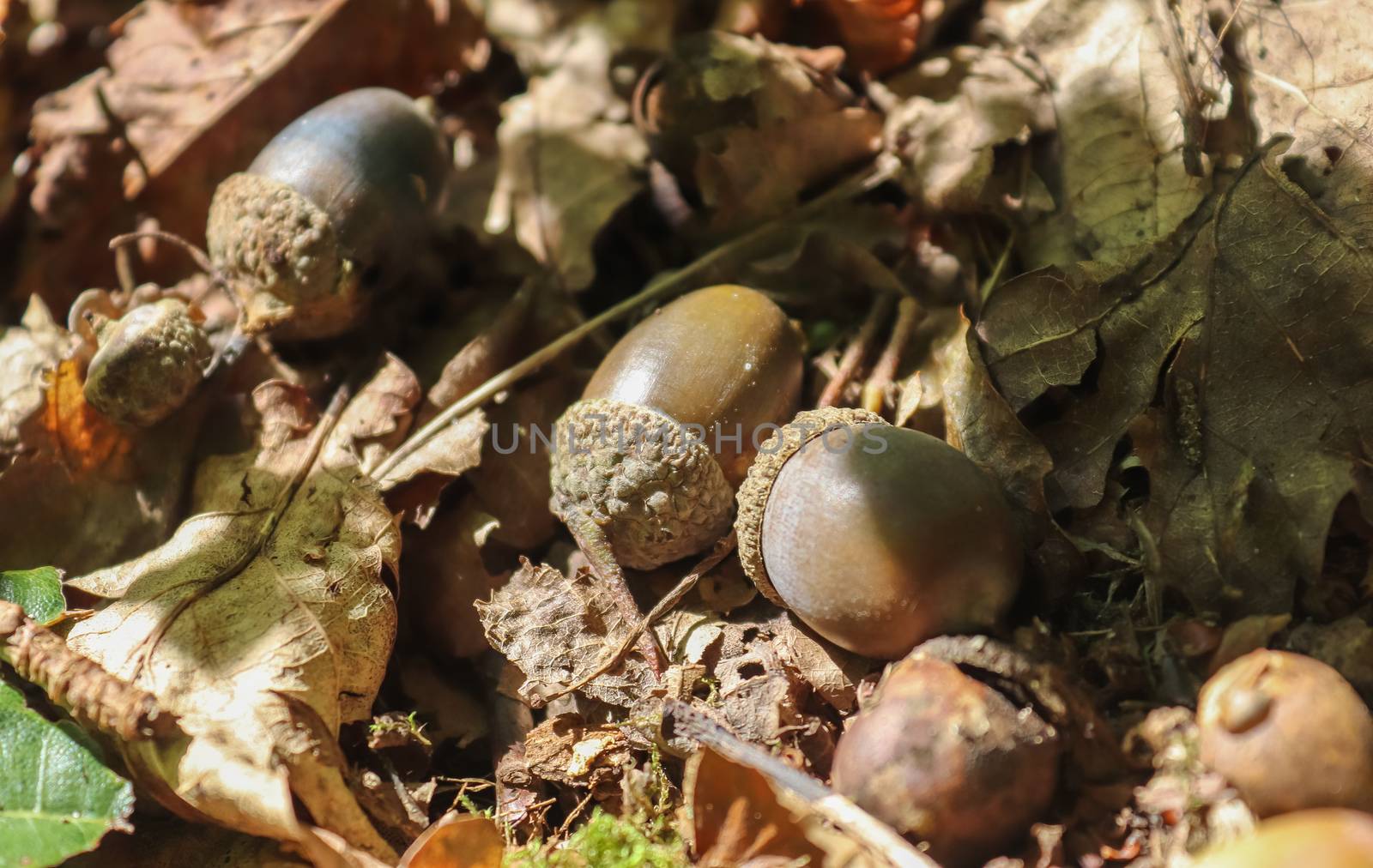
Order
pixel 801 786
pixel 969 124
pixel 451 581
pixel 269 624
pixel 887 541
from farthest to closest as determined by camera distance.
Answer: pixel 969 124, pixel 451 581, pixel 269 624, pixel 887 541, pixel 801 786

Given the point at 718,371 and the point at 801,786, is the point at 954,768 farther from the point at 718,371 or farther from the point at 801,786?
the point at 718,371

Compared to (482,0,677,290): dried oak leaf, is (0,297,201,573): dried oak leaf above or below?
below

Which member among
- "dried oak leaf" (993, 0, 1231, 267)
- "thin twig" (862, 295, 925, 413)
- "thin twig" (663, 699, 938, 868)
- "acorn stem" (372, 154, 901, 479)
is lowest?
"thin twig" (663, 699, 938, 868)

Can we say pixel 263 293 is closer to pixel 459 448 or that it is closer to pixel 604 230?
pixel 459 448

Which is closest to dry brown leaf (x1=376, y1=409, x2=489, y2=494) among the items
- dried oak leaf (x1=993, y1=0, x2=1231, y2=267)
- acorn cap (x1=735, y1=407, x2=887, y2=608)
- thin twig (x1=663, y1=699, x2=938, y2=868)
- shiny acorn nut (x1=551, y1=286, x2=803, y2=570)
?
shiny acorn nut (x1=551, y1=286, x2=803, y2=570)

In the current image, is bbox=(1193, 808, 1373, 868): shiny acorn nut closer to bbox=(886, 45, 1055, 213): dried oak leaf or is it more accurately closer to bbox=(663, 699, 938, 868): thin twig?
bbox=(663, 699, 938, 868): thin twig

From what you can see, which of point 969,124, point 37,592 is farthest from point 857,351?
point 37,592
